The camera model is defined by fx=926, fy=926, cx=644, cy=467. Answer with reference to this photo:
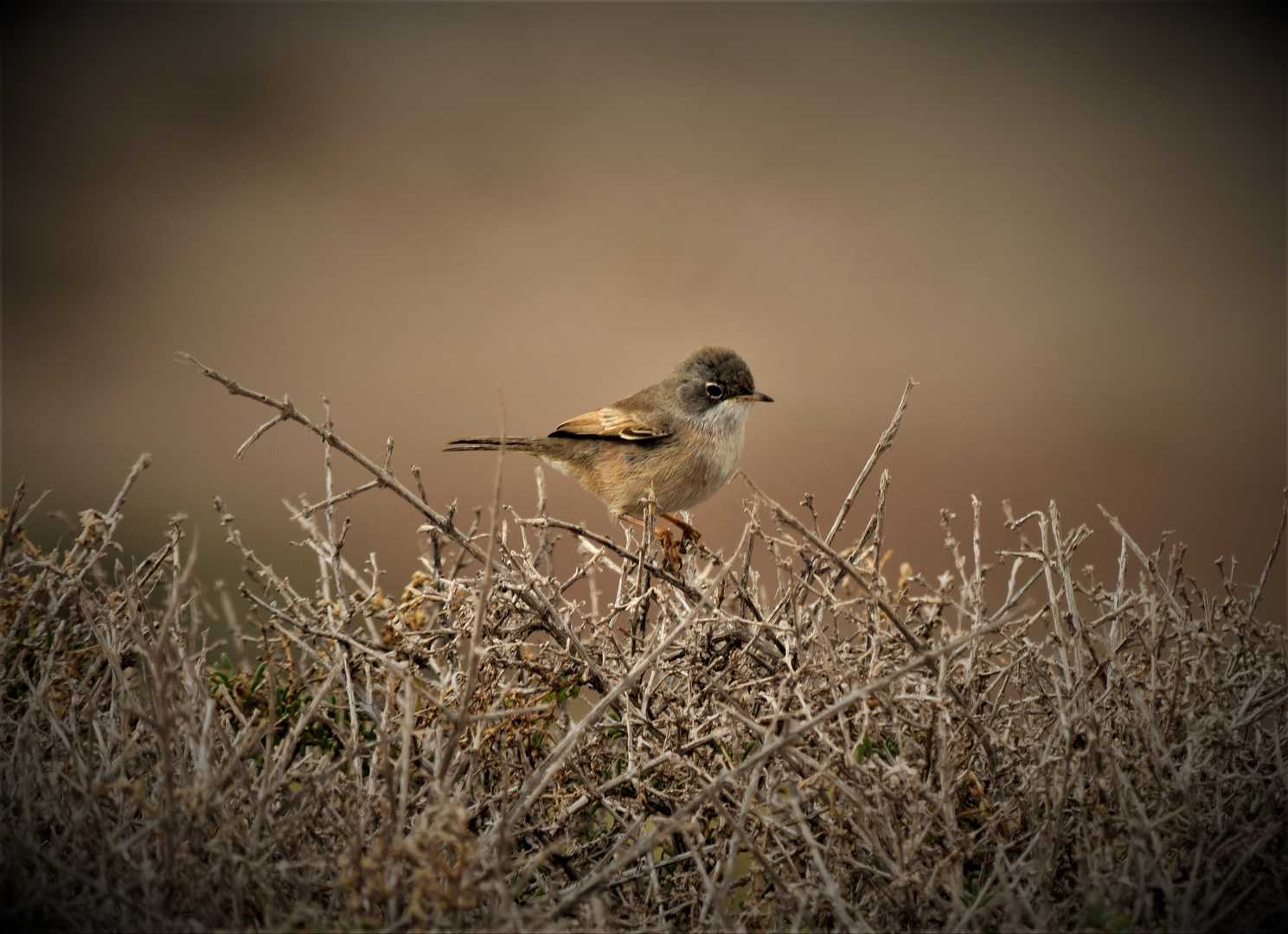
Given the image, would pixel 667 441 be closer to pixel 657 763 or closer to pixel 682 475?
pixel 682 475

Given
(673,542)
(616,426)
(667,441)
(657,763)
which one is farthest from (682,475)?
(657,763)

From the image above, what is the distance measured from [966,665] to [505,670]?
132cm

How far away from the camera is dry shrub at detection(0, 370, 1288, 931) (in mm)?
1869

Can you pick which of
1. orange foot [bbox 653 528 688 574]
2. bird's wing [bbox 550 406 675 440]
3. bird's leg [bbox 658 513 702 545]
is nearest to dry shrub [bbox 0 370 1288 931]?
orange foot [bbox 653 528 688 574]

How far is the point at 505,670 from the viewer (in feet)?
9.14

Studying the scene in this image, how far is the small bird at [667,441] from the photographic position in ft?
14.1

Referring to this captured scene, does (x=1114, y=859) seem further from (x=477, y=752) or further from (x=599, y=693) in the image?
(x=477, y=752)

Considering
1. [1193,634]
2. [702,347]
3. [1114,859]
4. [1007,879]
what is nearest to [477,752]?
[1007,879]

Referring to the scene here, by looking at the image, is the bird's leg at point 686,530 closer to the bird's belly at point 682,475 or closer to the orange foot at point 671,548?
the orange foot at point 671,548

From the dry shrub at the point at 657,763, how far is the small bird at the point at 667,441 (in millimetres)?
1318

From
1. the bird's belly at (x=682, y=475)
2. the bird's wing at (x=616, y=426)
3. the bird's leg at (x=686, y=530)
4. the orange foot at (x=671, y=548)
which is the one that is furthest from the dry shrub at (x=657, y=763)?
the bird's wing at (x=616, y=426)

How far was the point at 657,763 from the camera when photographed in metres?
2.15

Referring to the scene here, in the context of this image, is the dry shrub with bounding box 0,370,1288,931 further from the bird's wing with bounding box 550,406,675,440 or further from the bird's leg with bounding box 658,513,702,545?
the bird's wing with bounding box 550,406,675,440

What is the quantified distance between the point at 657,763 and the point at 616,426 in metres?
2.56
